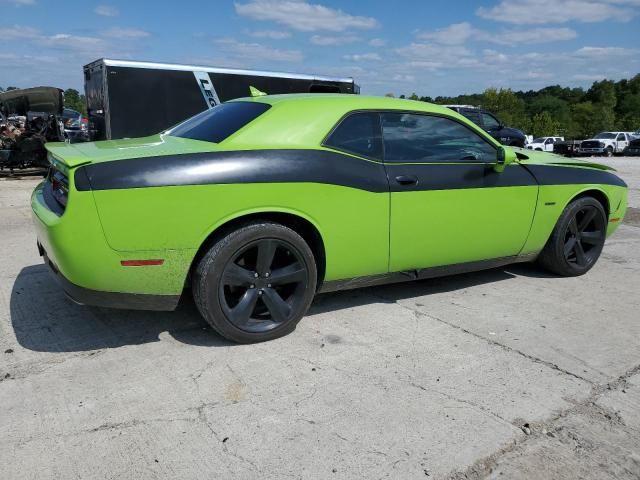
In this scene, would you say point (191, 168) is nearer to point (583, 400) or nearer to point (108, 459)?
point (108, 459)

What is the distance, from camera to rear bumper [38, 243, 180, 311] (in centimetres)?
297

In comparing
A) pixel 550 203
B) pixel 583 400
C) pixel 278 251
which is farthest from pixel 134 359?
pixel 550 203

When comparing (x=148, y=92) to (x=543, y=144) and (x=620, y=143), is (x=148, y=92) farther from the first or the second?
(x=620, y=143)

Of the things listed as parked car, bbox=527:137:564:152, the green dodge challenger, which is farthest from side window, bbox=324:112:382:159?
parked car, bbox=527:137:564:152

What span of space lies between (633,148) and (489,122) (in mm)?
20613

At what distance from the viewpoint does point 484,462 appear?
229 centimetres

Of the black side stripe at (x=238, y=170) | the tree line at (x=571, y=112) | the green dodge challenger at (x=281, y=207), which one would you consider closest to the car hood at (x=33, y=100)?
the green dodge challenger at (x=281, y=207)

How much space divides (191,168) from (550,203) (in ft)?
9.97

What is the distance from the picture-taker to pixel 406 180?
12.1ft

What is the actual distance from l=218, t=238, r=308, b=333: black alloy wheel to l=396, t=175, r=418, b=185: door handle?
0.88 metres

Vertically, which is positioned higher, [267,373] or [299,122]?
[299,122]

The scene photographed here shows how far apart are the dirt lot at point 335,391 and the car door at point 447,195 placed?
1.54 feet

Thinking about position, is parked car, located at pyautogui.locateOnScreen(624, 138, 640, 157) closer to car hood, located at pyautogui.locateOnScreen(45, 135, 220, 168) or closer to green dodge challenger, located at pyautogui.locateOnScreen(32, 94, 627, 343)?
green dodge challenger, located at pyautogui.locateOnScreen(32, 94, 627, 343)

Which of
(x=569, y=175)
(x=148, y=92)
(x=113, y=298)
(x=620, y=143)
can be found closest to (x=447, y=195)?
(x=569, y=175)
